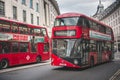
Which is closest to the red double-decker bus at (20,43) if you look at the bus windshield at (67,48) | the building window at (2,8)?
the bus windshield at (67,48)

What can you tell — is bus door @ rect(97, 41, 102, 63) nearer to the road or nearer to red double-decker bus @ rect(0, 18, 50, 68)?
the road

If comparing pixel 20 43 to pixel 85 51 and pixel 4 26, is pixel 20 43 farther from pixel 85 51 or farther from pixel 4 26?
pixel 85 51

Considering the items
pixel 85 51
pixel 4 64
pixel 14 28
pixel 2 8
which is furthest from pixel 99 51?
pixel 2 8

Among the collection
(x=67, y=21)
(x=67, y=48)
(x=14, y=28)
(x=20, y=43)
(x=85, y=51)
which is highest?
(x=67, y=21)

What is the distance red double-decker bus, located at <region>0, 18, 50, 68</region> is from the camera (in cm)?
2100

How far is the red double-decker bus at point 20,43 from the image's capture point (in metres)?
21.0

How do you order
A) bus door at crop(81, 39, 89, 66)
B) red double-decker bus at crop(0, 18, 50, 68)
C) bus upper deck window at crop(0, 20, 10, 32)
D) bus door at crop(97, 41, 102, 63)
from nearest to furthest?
bus door at crop(81, 39, 89, 66) → bus upper deck window at crop(0, 20, 10, 32) → red double-decker bus at crop(0, 18, 50, 68) → bus door at crop(97, 41, 102, 63)

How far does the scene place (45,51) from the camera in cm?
2862

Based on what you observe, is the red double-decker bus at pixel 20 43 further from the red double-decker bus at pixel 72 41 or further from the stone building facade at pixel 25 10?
the stone building facade at pixel 25 10

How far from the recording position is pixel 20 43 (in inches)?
917

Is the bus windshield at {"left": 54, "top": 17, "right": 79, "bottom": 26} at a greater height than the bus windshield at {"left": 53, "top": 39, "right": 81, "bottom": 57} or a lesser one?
greater

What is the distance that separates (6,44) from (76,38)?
5.87 m

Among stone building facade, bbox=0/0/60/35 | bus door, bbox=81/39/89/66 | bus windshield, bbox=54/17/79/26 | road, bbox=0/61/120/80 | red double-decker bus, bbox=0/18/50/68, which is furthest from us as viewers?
stone building facade, bbox=0/0/60/35

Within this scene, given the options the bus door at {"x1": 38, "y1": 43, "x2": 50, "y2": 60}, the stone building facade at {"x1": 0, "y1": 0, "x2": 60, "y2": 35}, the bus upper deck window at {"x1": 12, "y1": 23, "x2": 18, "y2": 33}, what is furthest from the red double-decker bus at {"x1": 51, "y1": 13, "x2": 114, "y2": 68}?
the stone building facade at {"x1": 0, "y1": 0, "x2": 60, "y2": 35}
